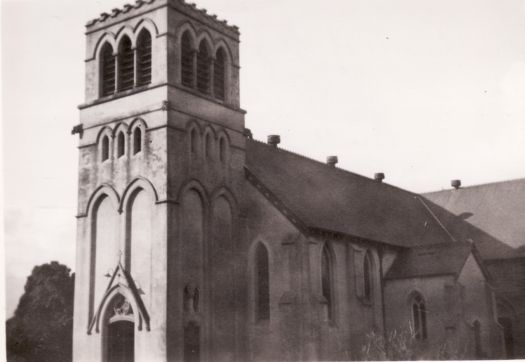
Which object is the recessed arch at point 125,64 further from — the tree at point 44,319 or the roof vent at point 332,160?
the roof vent at point 332,160

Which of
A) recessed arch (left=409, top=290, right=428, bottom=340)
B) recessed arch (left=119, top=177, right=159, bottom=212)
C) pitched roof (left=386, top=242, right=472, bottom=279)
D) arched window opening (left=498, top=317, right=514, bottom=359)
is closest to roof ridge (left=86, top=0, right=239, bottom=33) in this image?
recessed arch (left=119, top=177, right=159, bottom=212)

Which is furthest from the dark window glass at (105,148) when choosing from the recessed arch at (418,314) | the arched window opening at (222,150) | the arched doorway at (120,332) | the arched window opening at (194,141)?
the recessed arch at (418,314)

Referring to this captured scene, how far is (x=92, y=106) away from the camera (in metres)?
34.5

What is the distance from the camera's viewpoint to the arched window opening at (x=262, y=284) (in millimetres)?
34594

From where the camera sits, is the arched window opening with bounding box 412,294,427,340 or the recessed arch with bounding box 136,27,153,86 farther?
the arched window opening with bounding box 412,294,427,340

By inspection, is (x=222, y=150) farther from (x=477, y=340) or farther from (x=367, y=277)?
(x=477, y=340)

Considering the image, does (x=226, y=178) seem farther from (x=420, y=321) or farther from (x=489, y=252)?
(x=489, y=252)

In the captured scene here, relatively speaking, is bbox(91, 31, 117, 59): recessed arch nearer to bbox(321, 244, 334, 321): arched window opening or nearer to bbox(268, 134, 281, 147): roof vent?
bbox(268, 134, 281, 147): roof vent

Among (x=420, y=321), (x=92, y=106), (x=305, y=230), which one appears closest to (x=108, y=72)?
(x=92, y=106)

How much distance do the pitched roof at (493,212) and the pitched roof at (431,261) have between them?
4.77 meters

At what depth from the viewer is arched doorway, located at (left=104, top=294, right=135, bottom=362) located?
1249 inches

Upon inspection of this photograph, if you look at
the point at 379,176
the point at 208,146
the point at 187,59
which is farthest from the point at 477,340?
the point at 187,59

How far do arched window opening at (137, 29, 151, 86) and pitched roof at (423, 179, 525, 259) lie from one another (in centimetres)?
2253

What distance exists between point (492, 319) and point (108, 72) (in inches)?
937
